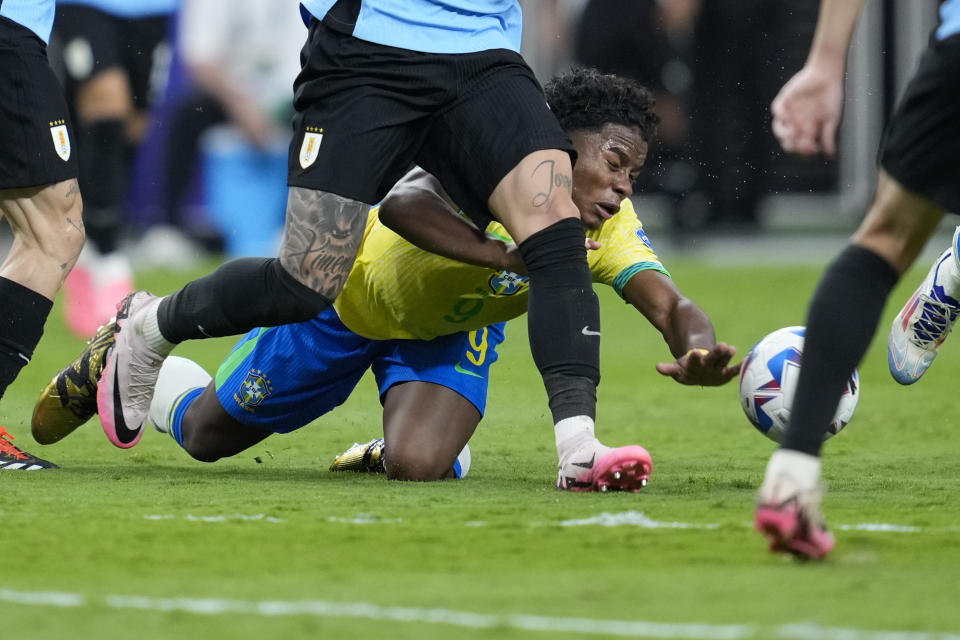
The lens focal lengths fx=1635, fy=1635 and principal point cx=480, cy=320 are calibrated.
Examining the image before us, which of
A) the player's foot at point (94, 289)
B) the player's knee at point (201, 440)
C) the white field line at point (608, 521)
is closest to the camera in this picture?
the white field line at point (608, 521)

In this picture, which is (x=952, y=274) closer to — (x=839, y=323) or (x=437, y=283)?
(x=437, y=283)

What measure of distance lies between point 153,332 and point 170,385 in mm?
601

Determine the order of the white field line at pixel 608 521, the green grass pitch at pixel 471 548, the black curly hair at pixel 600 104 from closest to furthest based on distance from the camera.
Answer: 1. the green grass pitch at pixel 471 548
2. the white field line at pixel 608 521
3. the black curly hair at pixel 600 104

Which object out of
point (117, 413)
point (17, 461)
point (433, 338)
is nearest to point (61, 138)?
point (117, 413)

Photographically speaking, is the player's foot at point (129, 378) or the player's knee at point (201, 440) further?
the player's knee at point (201, 440)

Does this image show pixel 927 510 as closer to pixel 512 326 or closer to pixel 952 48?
pixel 952 48

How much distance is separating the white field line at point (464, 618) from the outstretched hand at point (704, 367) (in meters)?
1.41

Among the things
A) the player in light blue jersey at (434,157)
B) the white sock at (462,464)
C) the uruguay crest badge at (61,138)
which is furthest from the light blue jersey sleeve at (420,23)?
the white sock at (462,464)

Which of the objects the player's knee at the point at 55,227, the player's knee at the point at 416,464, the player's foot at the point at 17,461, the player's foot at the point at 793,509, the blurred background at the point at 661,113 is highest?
the player's knee at the point at 55,227

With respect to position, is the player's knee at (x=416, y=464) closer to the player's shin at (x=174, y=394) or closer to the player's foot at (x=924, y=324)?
the player's shin at (x=174, y=394)

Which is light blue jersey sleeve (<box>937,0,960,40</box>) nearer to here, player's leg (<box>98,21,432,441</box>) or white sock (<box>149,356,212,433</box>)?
player's leg (<box>98,21,432,441</box>)

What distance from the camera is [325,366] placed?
5.07 meters

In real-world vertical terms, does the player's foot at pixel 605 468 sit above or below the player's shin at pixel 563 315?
below

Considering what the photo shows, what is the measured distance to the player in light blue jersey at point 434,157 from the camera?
169 inches
